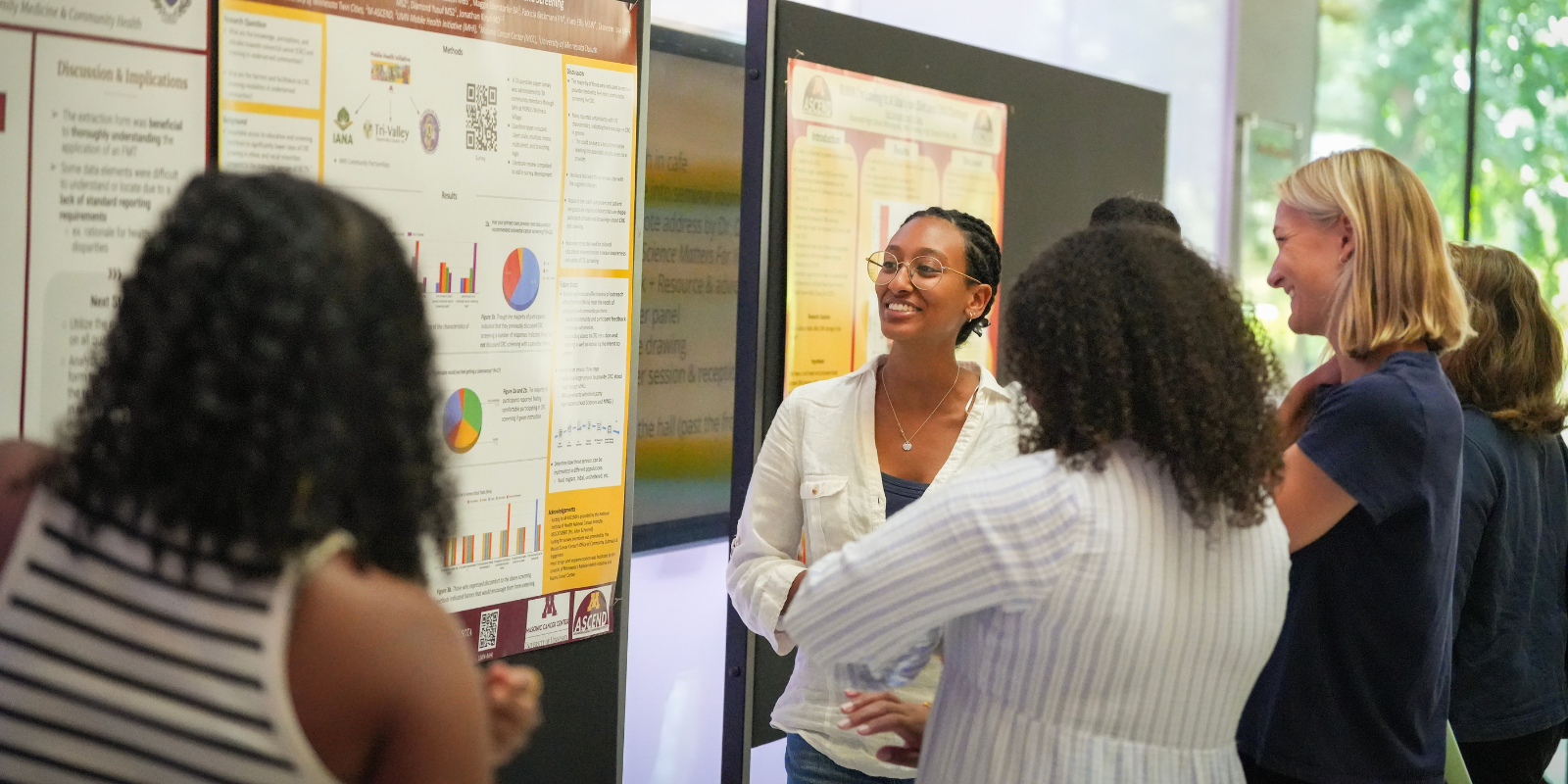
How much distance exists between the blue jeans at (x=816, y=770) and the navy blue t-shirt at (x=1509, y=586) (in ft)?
4.18

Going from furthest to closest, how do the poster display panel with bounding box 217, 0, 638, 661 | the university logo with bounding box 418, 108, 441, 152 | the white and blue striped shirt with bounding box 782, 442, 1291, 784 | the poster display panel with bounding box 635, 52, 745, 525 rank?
the poster display panel with bounding box 635, 52, 745, 525
the university logo with bounding box 418, 108, 441, 152
the poster display panel with bounding box 217, 0, 638, 661
the white and blue striped shirt with bounding box 782, 442, 1291, 784

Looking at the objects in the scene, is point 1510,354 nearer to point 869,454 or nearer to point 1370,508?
point 1370,508

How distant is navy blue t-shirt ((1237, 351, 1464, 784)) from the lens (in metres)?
1.73

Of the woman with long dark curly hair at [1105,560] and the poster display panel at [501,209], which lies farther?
the poster display panel at [501,209]

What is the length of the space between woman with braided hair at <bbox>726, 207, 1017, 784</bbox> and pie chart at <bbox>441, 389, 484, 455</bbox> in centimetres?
52

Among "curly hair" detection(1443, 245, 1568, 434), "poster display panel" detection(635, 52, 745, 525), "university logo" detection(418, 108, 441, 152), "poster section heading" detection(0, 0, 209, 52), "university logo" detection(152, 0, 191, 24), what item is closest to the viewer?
"poster section heading" detection(0, 0, 209, 52)

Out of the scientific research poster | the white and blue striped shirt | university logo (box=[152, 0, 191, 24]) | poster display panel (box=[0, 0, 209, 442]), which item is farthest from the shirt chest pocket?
university logo (box=[152, 0, 191, 24])

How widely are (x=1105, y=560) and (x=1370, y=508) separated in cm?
56

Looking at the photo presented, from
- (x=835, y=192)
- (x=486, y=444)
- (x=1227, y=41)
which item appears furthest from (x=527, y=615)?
(x=1227, y=41)

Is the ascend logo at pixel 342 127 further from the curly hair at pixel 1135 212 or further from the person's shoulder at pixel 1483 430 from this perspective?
the person's shoulder at pixel 1483 430

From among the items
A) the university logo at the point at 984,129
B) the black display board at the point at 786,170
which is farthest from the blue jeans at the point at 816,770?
the university logo at the point at 984,129

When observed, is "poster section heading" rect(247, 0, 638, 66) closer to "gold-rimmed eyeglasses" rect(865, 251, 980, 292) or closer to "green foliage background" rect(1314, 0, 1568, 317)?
"gold-rimmed eyeglasses" rect(865, 251, 980, 292)

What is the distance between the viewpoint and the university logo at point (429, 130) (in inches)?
83.5

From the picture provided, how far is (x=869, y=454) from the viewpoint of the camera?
228cm
